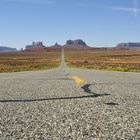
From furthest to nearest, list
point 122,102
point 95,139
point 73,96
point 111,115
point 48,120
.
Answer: point 73,96 < point 122,102 < point 111,115 < point 48,120 < point 95,139

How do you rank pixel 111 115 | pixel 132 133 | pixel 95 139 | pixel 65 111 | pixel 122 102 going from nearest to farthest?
pixel 95 139 < pixel 132 133 < pixel 111 115 < pixel 65 111 < pixel 122 102

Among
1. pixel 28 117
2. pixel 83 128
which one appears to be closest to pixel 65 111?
pixel 28 117

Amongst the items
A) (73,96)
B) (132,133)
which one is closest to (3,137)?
(132,133)

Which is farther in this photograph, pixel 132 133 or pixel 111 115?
pixel 111 115

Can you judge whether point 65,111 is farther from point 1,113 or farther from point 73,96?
point 73,96

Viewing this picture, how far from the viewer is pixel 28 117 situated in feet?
41.4

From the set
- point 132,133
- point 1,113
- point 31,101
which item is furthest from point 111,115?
point 31,101

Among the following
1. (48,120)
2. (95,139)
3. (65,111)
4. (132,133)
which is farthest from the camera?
(65,111)

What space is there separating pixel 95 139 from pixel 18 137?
6.94ft

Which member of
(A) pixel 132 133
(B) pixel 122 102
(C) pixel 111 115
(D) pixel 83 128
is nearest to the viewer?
(A) pixel 132 133

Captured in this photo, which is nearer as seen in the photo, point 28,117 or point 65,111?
point 28,117

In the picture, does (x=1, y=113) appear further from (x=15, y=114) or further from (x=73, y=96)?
(x=73, y=96)

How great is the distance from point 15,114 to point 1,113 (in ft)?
2.01

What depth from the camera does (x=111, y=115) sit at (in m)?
12.8
